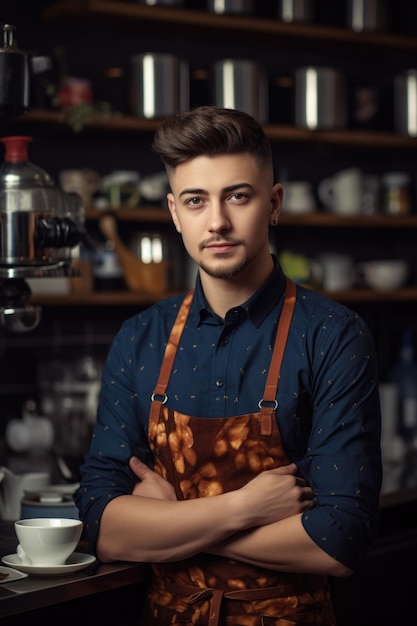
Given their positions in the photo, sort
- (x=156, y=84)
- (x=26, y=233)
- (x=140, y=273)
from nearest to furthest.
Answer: (x=26, y=233), (x=156, y=84), (x=140, y=273)

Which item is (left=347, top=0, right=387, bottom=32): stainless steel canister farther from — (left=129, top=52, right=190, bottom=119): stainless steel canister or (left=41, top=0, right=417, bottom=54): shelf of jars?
(left=129, top=52, right=190, bottom=119): stainless steel canister

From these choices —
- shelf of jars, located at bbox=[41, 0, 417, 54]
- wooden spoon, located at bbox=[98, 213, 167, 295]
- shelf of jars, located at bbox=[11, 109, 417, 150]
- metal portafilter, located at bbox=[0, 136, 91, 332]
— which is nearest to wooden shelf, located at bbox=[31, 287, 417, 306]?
wooden spoon, located at bbox=[98, 213, 167, 295]

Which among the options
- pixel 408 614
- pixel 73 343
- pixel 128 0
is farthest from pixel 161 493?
pixel 128 0

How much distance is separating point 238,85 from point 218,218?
6.21 ft

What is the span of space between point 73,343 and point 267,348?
198 centimetres

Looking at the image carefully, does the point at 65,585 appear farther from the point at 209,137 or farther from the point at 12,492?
the point at 209,137

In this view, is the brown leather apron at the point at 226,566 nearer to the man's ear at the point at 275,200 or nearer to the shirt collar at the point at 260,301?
the shirt collar at the point at 260,301

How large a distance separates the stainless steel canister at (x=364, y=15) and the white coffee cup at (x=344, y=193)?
0.55m

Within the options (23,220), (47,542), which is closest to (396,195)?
(23,220)

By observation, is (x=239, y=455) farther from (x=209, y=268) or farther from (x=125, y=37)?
(x=125, y=37)

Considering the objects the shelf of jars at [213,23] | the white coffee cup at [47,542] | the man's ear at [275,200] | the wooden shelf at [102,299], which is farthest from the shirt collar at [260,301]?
the shelf of jars at [213,23]

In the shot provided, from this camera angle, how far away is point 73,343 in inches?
154

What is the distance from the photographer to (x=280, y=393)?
198 centimetres

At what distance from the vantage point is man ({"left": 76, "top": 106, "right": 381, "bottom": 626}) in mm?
1878
